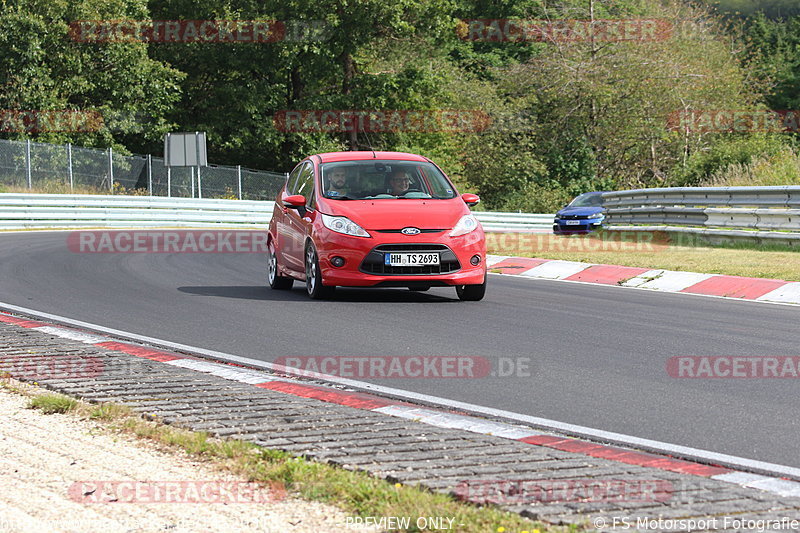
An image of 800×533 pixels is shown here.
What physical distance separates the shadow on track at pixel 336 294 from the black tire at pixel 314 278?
10 centimetres

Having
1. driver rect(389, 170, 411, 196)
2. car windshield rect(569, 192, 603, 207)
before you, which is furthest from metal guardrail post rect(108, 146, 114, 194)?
A: driver rect(389, 170, 411, 196)

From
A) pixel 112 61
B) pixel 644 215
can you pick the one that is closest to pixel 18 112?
pixel 112 61

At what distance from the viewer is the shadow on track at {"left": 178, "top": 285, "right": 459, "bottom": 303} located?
41.8 feet

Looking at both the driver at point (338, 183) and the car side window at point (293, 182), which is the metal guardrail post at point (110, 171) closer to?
the car side window at point (293, 182)

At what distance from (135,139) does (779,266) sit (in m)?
37.5

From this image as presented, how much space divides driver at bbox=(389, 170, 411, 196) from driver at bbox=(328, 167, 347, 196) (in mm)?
550

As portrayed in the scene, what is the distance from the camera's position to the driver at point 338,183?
1291cm

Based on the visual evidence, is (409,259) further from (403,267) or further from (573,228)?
(573,228)

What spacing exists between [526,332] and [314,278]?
337cm

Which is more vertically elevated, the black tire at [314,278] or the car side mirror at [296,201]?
the car side mirror at [296,201]

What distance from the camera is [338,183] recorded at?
1306 centimetres

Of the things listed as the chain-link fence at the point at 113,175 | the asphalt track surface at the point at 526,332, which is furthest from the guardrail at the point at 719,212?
the chain-link fence at the point at 113,175

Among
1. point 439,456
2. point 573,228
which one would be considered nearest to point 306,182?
point 439,456

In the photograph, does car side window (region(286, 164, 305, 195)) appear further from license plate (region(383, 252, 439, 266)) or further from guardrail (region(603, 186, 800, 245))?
guardrail (region(603, 186, 800, 245))
